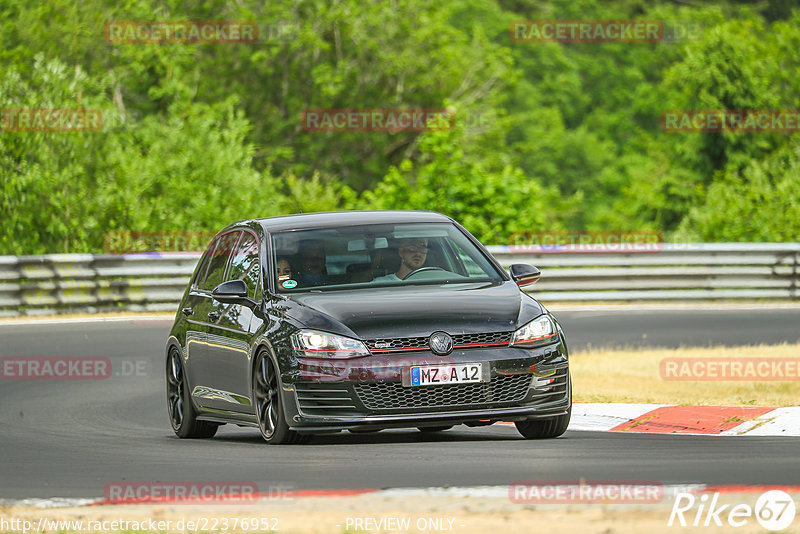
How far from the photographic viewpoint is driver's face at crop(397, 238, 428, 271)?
10.7 m

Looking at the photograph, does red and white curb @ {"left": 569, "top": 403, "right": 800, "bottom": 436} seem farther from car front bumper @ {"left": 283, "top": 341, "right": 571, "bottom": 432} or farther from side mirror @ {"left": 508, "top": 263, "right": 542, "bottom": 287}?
car front bumper @ {"left": 283, "top": 341, "right": 571, "bottom": 432}

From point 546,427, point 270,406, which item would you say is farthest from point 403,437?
point 270,406

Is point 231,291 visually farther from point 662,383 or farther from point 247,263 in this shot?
point 662,383

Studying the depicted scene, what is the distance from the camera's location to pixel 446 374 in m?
9.56

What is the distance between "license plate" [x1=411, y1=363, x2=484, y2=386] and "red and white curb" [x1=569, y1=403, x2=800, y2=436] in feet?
6.54

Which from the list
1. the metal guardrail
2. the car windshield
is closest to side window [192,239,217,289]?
the car windshield

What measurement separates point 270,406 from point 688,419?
10.0 feet

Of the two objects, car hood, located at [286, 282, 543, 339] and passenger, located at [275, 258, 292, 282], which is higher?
passenger, located at [275, 258, 292, 282]

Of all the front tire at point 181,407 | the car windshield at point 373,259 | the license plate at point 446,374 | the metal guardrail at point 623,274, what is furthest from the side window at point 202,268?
the metal guardrail at point 623,274

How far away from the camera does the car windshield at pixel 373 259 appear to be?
1054 centimetres

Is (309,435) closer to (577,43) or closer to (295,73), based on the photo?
(295,73)

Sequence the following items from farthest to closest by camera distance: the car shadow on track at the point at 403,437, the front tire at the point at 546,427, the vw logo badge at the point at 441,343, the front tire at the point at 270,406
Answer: the car shadow on track at the point at 403,437
the front tire at the point at 546,427
the front tire at the point at 270,406
the vw logo badge at the point at 441,343

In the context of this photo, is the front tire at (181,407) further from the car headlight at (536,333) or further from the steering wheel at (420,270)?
the car headlight at (536,333)

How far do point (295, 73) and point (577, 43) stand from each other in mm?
33566
